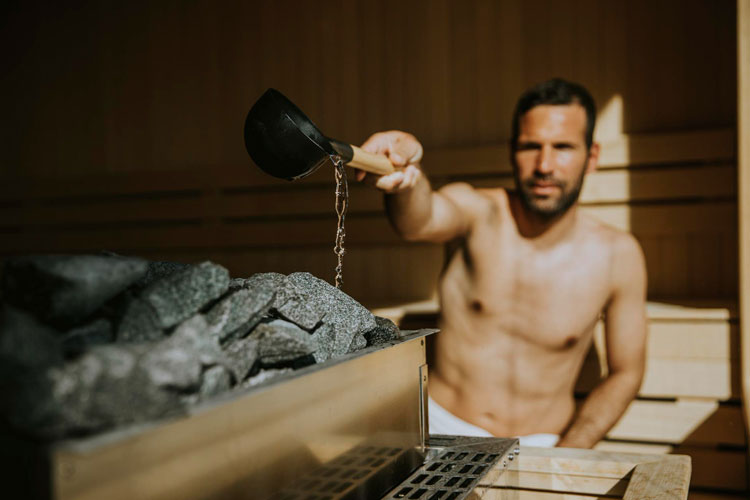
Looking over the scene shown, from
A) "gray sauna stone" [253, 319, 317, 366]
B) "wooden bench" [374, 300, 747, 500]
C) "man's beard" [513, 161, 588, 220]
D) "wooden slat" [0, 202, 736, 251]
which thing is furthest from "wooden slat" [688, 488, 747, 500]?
"gray sauna stone" [253, 319, 317, 366]

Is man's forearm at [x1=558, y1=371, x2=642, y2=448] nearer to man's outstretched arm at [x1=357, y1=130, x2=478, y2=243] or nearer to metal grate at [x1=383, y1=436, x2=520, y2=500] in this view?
man's outstretched arm at [x1=357, y1=130, x2=478, y2=243]

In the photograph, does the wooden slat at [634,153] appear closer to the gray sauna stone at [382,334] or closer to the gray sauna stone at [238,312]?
the gray sauna stone at [382,334]

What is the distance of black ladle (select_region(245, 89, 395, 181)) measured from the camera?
44.0 inches

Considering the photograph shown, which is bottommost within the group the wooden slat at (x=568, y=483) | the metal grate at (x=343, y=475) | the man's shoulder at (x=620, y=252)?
the wooden slat at (x=568, y=483)

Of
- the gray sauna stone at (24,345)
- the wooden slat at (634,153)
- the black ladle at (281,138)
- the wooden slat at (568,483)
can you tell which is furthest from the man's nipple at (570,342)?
the gray sauna stone at (24,345)

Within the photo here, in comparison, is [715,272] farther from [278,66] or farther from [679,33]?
[278,66]

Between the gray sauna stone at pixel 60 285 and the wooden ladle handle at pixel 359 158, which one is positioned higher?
the wooden ladle handle at pixel 359 158

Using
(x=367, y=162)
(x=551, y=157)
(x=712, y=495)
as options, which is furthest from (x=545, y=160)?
(x=712, y=495)

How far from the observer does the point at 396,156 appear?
190 centimetres

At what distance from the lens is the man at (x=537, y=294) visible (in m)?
2.67

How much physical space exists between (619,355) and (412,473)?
5.75 feet

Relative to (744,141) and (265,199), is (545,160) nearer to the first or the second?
(744,141)

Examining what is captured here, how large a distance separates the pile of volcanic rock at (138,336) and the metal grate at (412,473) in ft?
0.48

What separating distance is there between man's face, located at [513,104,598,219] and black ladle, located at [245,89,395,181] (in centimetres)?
167
